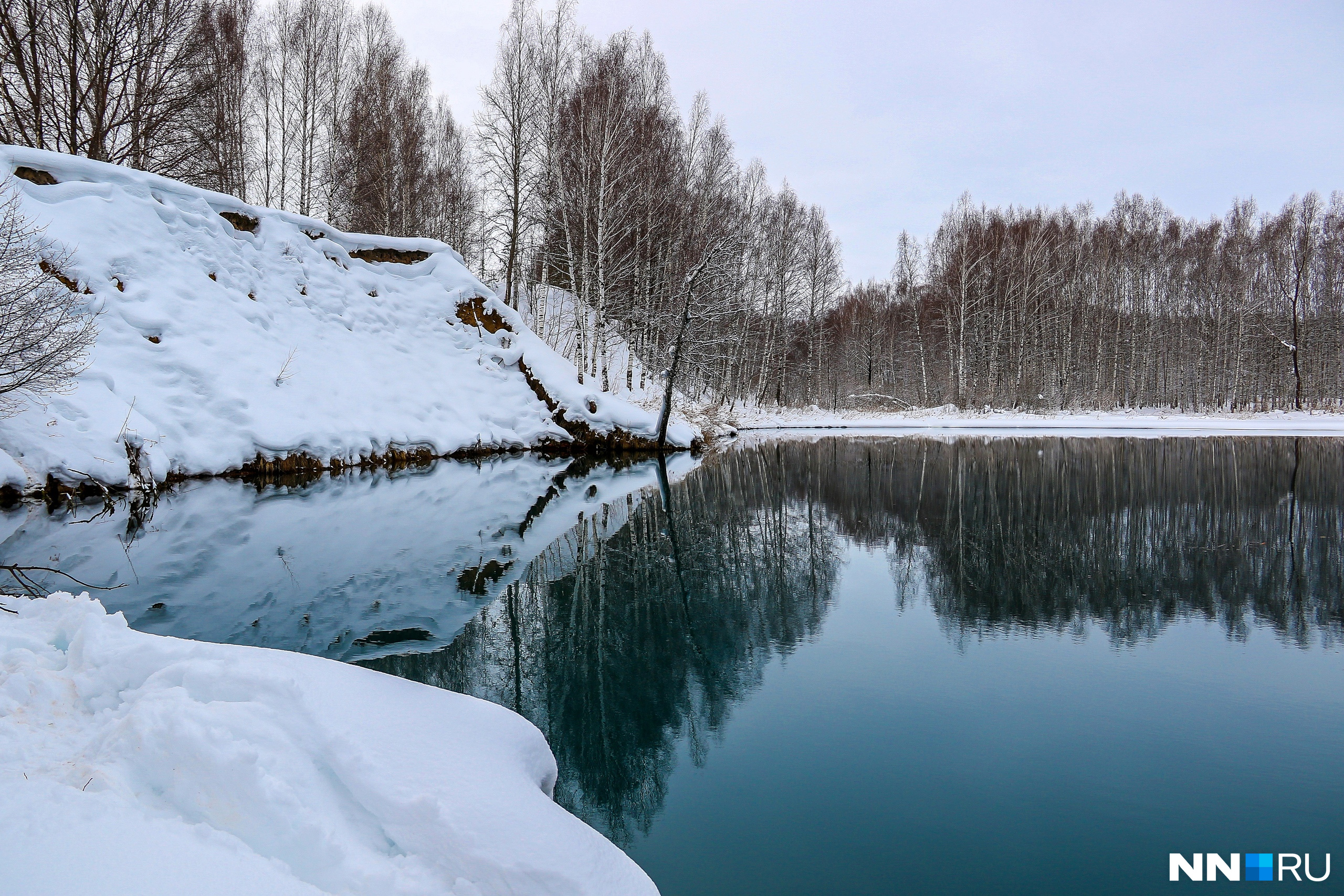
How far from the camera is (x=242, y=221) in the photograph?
16.3m

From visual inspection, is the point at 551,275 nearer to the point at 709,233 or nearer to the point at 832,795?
the point at 709,233

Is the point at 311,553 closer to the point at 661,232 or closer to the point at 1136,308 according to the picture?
the point at 661,232

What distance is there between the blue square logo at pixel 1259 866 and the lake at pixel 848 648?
9 cm

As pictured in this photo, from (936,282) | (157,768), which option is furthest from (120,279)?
(936,282)

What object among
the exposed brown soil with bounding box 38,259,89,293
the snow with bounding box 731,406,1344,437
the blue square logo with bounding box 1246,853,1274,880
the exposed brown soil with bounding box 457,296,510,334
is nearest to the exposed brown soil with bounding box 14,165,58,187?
the exposed brown soil with bounding box 38,259,89,293

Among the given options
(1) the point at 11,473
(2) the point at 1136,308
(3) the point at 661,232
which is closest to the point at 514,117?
(3) the point at 661,232

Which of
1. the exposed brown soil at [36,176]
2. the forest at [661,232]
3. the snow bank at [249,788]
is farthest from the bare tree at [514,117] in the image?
the snow bank at [249,788]

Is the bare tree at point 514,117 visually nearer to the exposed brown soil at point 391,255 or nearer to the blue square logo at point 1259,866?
the exposed brown soil at point 391,255

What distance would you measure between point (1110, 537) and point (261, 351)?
14.9m

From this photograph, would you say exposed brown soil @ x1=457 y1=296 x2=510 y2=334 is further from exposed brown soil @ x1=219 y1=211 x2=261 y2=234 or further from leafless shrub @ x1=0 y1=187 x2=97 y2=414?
leafless shrub @ x1=0 y1=187 x2=97 y2=414

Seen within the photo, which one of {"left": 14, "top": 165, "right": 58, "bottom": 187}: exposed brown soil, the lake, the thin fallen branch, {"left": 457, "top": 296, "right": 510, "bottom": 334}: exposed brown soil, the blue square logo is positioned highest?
{"left": 14, "top": 165, "right": 58, "bottom": 187}: exposed brown soil

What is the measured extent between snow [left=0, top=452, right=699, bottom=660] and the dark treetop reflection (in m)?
0.54

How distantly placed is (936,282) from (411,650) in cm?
4218
